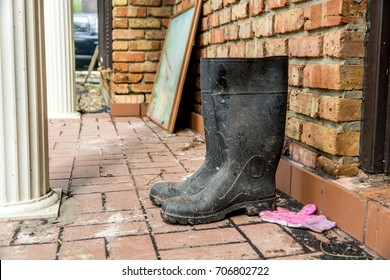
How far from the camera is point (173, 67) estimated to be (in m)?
4.26

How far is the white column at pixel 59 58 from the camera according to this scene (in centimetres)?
501

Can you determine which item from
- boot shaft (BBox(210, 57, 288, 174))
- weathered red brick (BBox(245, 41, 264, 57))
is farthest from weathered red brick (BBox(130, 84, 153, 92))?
boot shaft (BBox(210, 57, 288, 174))

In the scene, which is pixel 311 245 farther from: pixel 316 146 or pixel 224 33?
pixel 224 33

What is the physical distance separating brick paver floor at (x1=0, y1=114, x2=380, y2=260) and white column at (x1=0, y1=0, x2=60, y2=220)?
99 mm

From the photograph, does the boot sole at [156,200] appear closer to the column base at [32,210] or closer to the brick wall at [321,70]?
the column base at [32,210]

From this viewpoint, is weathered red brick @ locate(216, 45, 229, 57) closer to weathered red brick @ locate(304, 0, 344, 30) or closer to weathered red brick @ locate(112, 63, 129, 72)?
weathered red brick @ locate(304, 0, 344, 30)

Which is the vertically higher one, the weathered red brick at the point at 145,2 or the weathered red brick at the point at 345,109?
the weathered red brick at the point at 145,2

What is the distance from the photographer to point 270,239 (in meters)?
1.66

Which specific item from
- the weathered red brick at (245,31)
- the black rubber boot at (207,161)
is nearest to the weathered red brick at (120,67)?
the weathered red brick at (245,31)

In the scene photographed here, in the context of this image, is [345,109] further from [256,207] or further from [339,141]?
[256,207]

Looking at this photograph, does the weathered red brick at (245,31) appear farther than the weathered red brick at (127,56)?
No

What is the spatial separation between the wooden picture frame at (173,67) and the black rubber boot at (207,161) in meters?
1.94

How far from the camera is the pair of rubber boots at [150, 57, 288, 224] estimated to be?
1.81m
